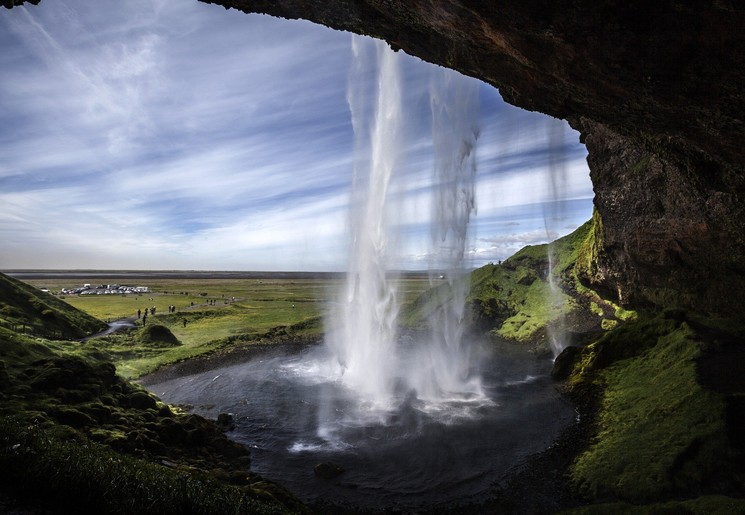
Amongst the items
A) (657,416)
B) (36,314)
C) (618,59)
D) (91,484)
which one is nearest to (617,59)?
(618,59)

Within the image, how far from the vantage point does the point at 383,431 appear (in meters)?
24.6

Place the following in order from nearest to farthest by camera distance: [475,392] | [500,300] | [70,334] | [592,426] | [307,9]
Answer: [307,9], [592,426], [475,392], [70,334], [500,300]

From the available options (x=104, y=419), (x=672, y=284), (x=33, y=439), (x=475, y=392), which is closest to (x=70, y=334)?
(x=104, y=419)

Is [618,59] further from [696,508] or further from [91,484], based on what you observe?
[91,484]

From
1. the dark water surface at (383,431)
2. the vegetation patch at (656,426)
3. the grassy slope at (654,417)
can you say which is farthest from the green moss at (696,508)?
the dark water surface at (383,431)

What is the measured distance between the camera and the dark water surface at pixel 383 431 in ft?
62.0

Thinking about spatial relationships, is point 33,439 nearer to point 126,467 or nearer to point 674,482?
point 126,467

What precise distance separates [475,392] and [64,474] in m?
27.6

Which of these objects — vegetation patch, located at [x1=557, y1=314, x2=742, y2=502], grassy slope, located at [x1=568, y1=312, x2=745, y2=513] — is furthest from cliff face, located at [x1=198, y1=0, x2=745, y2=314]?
vegetation patch, located at [x1=557, y1=314, x2=742, y2=502]

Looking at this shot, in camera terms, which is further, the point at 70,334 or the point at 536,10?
the point at 70,334

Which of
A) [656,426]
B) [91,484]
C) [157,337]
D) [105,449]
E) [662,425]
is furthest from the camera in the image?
[157,337]

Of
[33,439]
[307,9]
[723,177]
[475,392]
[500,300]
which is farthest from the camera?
[500,300]

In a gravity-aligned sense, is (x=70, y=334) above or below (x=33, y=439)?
below

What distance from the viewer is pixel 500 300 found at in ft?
203
